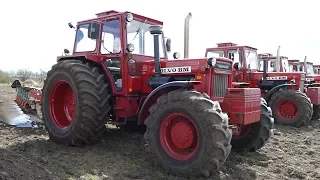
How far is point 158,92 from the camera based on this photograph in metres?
→ 5.05

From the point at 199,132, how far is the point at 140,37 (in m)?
2.45

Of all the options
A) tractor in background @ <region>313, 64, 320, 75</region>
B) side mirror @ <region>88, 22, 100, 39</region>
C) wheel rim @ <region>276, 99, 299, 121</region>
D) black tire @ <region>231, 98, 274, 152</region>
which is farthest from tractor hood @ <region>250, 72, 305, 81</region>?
tractor in background @ <region>313, 64, 320, 75</region>

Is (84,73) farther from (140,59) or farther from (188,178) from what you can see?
(188,178)

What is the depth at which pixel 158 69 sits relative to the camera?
542cm

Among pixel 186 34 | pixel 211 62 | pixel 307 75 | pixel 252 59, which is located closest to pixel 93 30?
pixel 186 34

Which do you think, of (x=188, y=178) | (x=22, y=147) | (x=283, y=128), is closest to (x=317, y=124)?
(x=283, y=128)

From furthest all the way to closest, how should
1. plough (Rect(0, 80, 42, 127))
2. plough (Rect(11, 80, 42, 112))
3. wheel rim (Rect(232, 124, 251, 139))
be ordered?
plough (Rect(11, 80, 42, 112)), plough (Rect(0, 80, 42, 127)), wheel rim (Rect(232, 124, 251, 139))

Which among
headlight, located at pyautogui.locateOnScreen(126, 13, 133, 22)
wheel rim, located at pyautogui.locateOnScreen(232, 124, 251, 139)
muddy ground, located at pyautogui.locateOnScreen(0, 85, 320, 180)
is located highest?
headlight, located at pyautogui.locateOnScreen(126, 13, 133, 22)

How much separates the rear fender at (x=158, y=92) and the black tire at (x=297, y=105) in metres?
6.09

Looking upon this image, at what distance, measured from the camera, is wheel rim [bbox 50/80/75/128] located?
6211 millimetres

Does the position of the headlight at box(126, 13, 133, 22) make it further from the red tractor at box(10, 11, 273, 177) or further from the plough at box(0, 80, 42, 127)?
the plough at box(0, 80, 42, 127)

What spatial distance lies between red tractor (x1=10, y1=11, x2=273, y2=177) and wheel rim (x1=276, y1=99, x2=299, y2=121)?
15.3ft

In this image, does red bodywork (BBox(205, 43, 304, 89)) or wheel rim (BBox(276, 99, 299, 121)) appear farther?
red bodywork (BBox(205, 43, 304, 89))

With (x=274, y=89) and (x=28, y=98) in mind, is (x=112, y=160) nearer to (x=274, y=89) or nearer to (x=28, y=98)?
(x=28, y=98)
